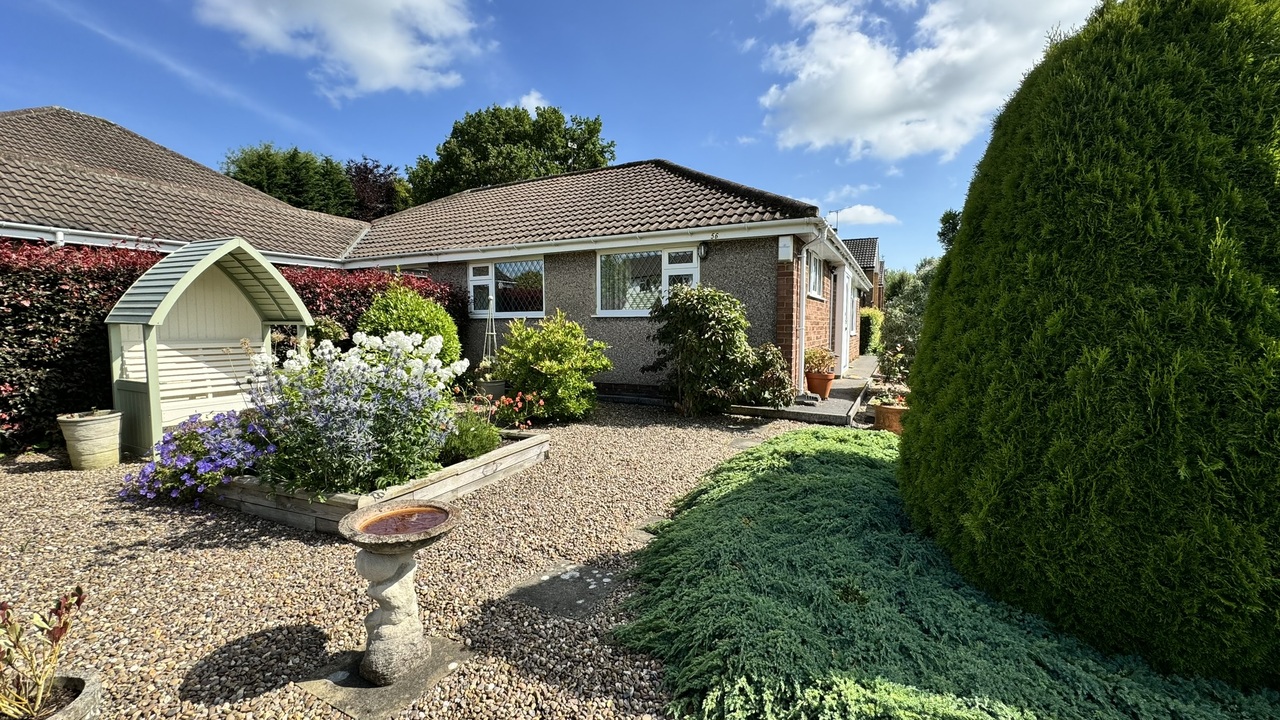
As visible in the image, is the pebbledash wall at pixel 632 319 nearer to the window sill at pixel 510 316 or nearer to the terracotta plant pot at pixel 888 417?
the window sill at pixel 510 316

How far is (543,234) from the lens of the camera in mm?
11102

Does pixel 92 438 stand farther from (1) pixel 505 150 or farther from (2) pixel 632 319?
(1) pixel 505 150

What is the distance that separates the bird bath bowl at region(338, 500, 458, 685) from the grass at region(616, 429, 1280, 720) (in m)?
0.98

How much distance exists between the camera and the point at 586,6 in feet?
31.1

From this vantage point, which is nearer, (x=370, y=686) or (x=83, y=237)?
(x=370, y=686)

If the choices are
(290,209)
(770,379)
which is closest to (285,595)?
(770,379)

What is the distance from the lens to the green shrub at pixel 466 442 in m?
5.12

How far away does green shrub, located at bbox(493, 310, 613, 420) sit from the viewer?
310 inches

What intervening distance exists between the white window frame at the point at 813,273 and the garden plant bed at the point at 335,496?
7420 millimetres

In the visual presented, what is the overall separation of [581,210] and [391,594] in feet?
34.7

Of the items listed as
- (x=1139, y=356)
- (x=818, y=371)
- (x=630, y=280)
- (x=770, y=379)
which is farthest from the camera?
(x=630, y=280)

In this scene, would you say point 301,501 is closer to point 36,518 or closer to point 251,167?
point 36,518

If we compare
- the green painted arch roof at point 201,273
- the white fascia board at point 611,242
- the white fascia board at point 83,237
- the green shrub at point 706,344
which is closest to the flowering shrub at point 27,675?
the green painted arch roof at point 201,273

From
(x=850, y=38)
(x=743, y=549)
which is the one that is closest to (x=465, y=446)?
(x=743, y=549)
